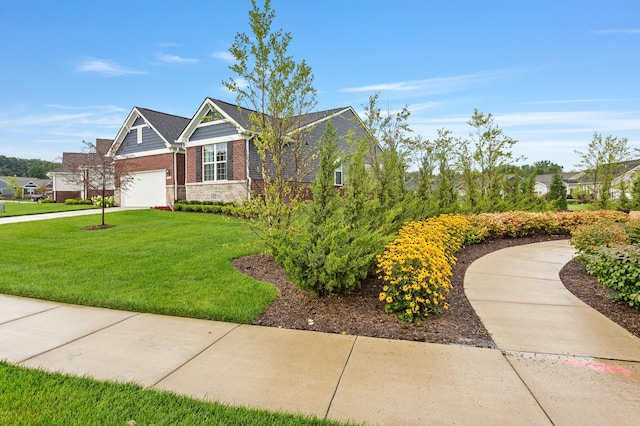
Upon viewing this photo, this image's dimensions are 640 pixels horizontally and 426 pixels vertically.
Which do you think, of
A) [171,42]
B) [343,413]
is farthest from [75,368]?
[171,42]

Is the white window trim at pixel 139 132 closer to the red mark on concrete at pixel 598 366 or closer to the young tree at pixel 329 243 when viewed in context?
the young tree at pixel 329 243

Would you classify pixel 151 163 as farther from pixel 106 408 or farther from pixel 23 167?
pixel 23 167

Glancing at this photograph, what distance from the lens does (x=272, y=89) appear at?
663cm

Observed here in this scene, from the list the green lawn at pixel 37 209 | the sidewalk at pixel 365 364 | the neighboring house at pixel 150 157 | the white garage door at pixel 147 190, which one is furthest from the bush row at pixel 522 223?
the green lawn at pixel 37 209

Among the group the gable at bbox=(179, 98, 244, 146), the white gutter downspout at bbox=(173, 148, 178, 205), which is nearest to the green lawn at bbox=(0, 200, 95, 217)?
the white gutter downspout at bbox=(173, 148, 178, 205)

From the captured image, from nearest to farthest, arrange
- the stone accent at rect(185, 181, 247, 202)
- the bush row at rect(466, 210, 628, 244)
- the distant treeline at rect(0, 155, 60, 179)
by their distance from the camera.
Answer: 1. the bush row at rect(466, 210, 628, 244)
2. the stone accent at rect(185, 181, 247, 202)
3. the distant treeline at rect(0, 155, 60, 179)

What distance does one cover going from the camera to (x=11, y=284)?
17.3 ft

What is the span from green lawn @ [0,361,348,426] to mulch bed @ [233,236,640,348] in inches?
62.6

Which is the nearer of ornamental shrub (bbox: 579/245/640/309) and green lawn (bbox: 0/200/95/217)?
A: ornamental shrub (bbox: 579/245/640/309)

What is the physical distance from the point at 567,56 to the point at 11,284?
15.0 meters

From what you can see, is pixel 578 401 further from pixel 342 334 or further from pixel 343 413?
pixel 342 334

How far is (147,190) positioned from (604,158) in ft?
87.0

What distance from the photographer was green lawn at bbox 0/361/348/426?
2109 mm

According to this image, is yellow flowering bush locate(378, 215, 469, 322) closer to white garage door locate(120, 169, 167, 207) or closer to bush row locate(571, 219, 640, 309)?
bush row locate(571, 219, 640, 309)
